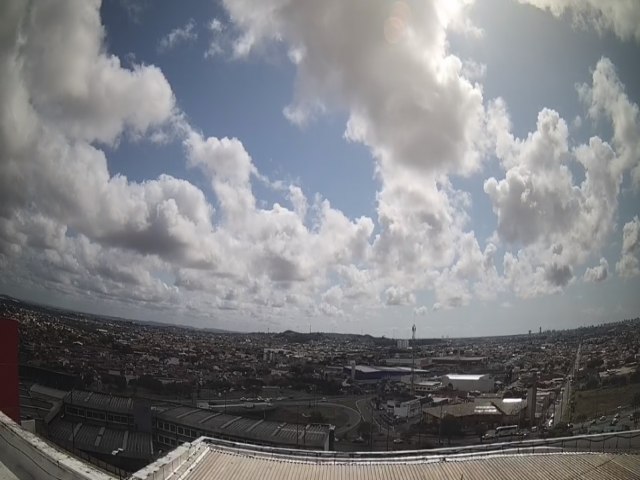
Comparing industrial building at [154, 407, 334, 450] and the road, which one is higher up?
the road

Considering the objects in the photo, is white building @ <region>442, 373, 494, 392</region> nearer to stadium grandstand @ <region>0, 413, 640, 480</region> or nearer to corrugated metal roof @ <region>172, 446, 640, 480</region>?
stadium grandstand @ <region>0, 413, 640, 480</region>

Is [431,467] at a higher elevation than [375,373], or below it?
higher

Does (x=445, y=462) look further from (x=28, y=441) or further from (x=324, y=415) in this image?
(x=324, y=415)

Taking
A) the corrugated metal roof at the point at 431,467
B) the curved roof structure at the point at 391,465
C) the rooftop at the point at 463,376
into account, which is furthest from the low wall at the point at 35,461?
the rooftop at the point at 463,376

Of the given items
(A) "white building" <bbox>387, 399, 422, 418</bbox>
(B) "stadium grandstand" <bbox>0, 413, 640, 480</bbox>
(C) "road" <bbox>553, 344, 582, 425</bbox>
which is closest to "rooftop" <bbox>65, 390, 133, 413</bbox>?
(B) "stadium grandstand" <bbox>0, 413, 640, 480</bbox>

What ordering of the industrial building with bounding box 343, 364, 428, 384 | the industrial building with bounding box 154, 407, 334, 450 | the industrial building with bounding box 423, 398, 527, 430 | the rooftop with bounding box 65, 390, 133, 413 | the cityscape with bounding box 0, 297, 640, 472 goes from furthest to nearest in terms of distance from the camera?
the industrial building with bounding box 343, 364, 428, 384, the industrial building with bounding box 423, 398, 527, 430, the rooftop with bounding box 65, 390, 133, 413, the cityscape with bounding box 0, 297, 640, 472, the industrial building with bounding box 154, 407, 334, 450

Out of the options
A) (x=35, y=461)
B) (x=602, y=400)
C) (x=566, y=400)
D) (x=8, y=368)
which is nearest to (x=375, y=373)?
(x=566, y=400)

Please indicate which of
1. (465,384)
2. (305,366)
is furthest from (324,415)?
(465,384)

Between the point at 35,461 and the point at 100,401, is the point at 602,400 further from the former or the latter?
the point at 100,401
